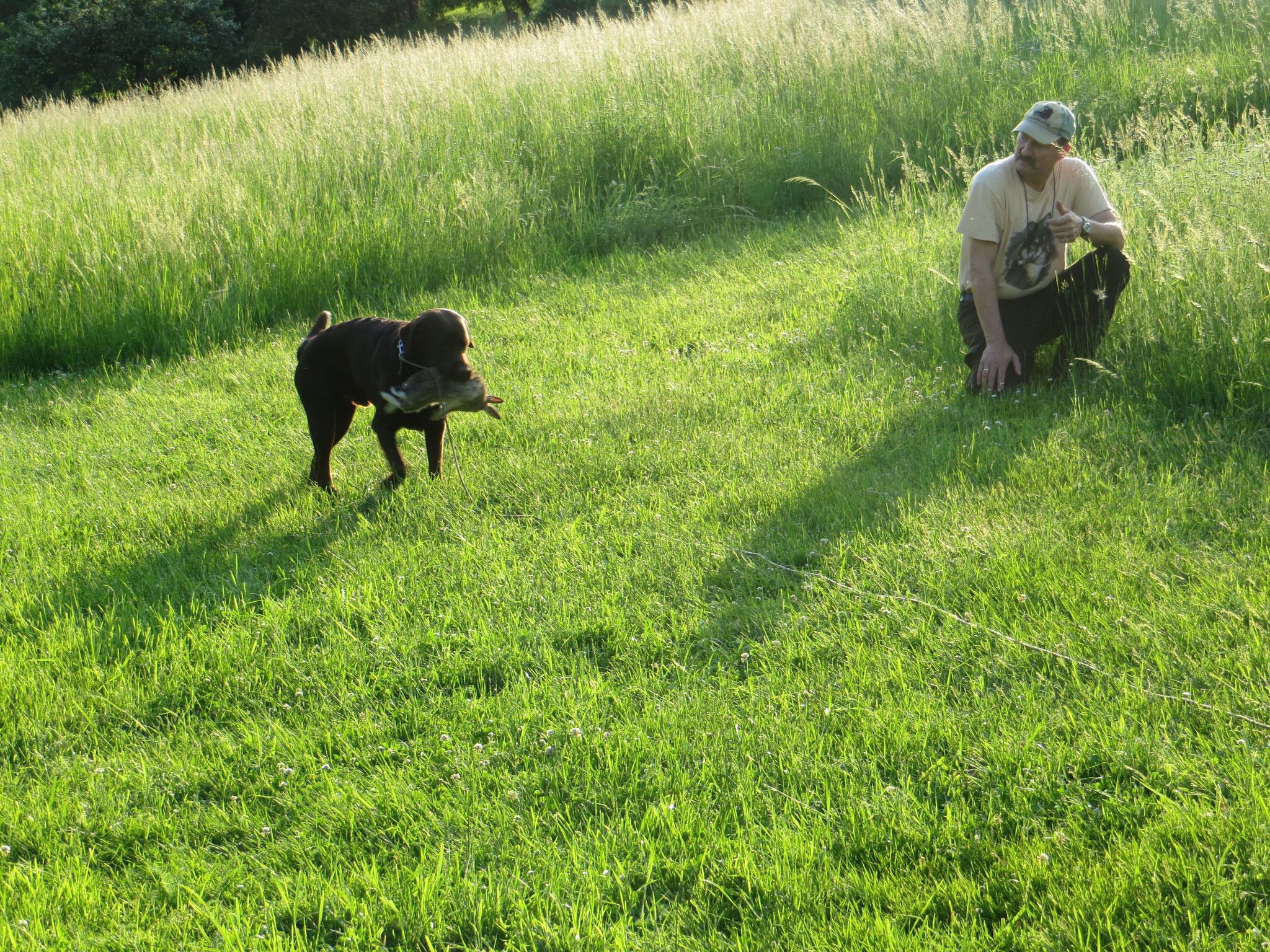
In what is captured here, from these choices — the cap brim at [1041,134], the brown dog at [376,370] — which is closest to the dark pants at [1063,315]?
the cap brim at [1041,134]

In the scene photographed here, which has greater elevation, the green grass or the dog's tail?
the dog's tail

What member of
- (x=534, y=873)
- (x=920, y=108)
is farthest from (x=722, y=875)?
(x=920, y=108)

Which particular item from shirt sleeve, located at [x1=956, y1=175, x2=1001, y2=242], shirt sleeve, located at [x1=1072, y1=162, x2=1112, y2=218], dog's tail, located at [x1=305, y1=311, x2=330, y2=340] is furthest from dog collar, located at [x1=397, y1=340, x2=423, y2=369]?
shirt sleeve, located at [x1=1072, y1=162, x2=1112, y2=218]

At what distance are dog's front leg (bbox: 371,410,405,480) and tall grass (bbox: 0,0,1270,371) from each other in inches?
148

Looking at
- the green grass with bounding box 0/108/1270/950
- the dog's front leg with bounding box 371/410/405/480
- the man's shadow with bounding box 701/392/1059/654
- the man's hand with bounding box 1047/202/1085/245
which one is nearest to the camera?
the green grass with bounding box 0/108/1270/950

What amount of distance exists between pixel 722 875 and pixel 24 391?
6.90 metres

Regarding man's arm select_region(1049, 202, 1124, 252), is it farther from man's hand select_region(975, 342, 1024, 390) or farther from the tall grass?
the tall grass

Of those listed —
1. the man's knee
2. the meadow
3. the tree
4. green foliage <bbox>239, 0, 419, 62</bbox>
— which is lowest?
the meadow

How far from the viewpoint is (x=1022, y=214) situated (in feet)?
16.9

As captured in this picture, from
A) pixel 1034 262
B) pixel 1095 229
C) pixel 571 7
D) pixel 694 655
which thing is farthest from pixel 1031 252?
pixel 571 7

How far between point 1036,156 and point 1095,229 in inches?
19.1

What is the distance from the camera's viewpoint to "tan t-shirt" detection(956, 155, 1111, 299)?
5.08 metres

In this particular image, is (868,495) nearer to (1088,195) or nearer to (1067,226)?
(1067,226)

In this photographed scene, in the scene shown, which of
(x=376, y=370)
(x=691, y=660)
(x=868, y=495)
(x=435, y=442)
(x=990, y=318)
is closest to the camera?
(x=691, y=660)
